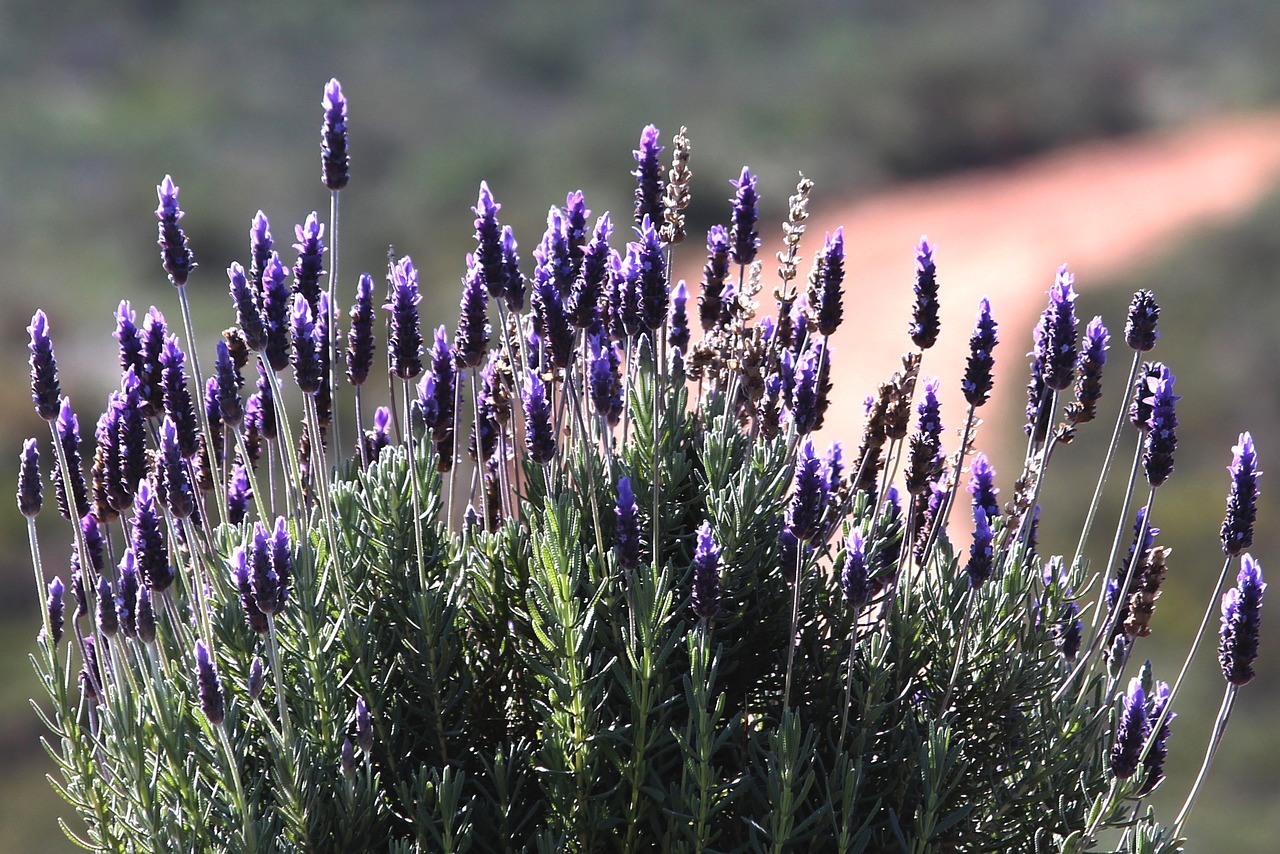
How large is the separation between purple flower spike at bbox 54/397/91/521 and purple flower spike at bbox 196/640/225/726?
466mm

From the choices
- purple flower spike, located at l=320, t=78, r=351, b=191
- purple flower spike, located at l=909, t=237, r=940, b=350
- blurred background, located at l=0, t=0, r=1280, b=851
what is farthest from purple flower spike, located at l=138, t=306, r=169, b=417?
blurred background, located at l=0, t=0, r=1280, b=851

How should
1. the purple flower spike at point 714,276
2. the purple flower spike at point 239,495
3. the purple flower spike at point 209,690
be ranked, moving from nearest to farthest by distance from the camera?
the purple flower spike at point 209,690 → the purple flower spike at point 714,276 → the purple flower spike at point 239,495

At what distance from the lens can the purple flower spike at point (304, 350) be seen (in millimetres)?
1902

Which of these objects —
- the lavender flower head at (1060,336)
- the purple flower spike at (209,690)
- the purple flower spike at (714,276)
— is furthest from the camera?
the purple flower spike at (714,276)

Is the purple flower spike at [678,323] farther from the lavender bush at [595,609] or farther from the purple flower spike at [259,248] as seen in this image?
the purple flower spike at [259,248]

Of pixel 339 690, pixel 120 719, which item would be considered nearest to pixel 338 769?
pixel 339 690

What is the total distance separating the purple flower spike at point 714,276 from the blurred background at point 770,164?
20.5 feet

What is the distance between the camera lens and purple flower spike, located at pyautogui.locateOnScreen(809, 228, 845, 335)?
2.19 metres

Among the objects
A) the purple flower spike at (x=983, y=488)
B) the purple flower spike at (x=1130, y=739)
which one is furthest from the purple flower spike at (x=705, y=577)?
the purple flower spike at (x=983, y=488)

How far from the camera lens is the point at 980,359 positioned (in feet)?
6.88

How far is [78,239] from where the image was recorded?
15.5m

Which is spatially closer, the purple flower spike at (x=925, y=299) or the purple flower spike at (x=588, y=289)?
the purple flower spike at (x=588, y=289)

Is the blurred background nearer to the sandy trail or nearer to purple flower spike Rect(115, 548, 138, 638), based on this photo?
the sandy trail

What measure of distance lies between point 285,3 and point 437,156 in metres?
8.88
